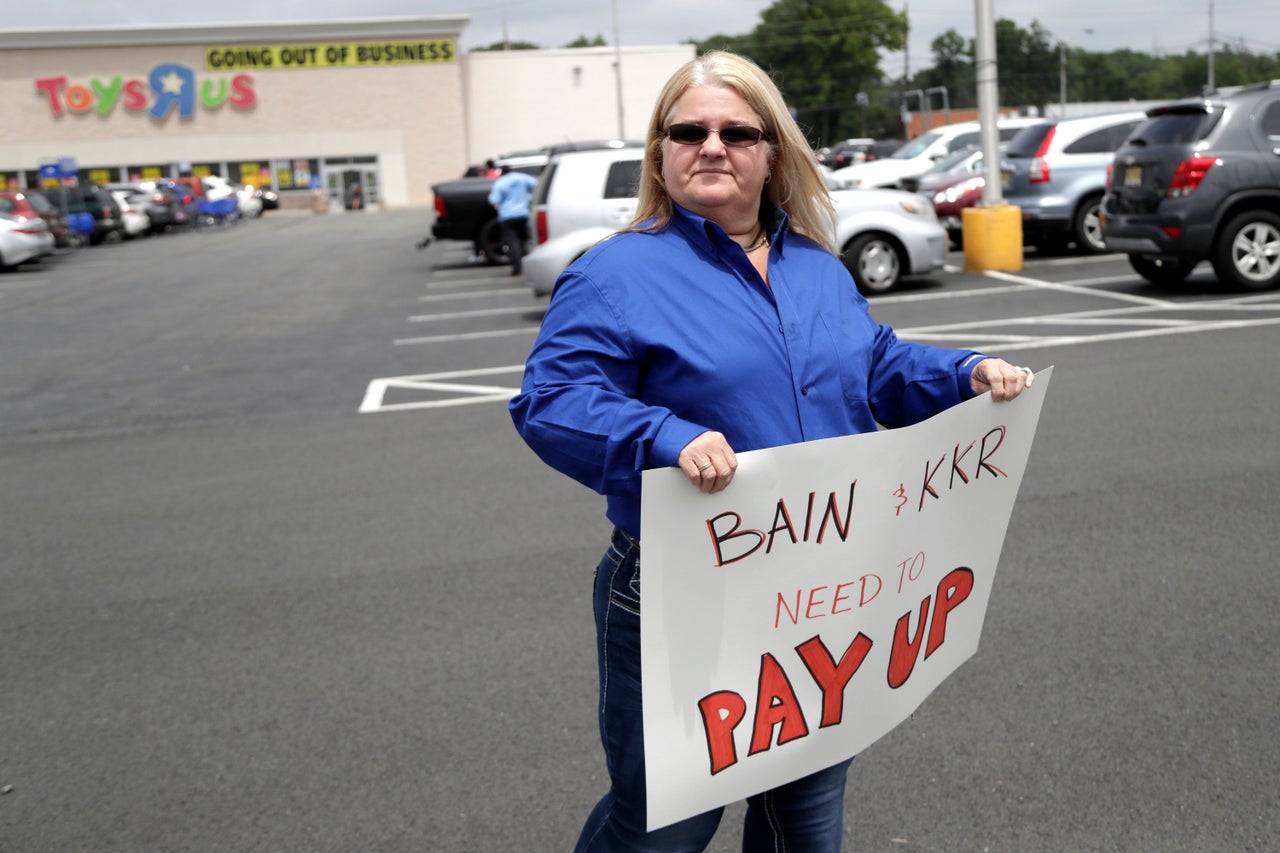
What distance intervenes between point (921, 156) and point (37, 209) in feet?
69.1

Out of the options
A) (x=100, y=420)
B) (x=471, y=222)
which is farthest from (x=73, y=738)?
(x=471, y=222)

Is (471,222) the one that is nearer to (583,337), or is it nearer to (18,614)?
(18,614)

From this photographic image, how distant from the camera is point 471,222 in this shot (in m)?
21.6

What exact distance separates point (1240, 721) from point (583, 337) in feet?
8.38

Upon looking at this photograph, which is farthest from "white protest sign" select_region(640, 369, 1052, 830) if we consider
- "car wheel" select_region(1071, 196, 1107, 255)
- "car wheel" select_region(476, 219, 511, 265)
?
"car wheel" select_region(476, 219, 511, 265)

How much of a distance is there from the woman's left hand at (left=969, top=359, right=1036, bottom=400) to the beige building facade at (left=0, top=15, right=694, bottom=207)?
192 feet

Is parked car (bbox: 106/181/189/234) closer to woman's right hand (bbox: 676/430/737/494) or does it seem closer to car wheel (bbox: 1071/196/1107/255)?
car wheel (bbox: 1071/196/1107/255)

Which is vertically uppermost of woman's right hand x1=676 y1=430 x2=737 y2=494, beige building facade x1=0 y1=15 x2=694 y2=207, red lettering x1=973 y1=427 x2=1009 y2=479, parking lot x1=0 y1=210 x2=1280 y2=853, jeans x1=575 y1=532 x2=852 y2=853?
beige building facade x1=0 y1=15 x2=694 y2=207

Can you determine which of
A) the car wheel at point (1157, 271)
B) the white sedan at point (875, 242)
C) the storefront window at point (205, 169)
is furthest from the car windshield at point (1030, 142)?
the storefront window at point (205, 169)

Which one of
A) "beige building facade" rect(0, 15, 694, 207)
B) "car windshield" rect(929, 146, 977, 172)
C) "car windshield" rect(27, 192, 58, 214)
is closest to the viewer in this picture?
"car windshield" rect(929, 146, 977, 172)

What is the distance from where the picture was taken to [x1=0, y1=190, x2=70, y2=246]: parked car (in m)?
28.7

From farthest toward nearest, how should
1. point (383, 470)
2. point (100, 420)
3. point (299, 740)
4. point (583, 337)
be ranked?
point (100, 420) < point (383, 470) < point (299, 740) < point (583, 337)

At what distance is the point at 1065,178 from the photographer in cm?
1608

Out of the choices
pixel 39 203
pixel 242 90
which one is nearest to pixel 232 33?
pixel 242 90
